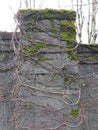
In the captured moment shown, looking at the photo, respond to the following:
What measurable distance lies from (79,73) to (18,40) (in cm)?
102

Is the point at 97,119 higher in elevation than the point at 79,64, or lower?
lower

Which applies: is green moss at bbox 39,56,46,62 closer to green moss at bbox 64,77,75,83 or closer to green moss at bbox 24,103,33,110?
green moss at bbox 64,77,75,83

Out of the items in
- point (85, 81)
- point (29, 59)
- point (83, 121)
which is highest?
point (29, 59)

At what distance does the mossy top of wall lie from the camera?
5.53 metres

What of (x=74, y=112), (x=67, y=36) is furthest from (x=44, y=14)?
(x=74, y=112)

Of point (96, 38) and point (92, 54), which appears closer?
point (92, 54)

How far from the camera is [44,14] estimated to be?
18.1 feet

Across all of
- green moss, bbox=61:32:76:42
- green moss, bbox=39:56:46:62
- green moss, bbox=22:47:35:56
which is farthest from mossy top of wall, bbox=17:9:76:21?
green moss, bbox=39:56:46:62

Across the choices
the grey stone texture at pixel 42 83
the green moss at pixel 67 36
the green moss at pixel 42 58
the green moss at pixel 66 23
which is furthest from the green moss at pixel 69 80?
the green moss at pixel 66 23

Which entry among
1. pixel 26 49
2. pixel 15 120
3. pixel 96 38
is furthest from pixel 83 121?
pixel 96 38

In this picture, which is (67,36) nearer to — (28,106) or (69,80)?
(69,80)

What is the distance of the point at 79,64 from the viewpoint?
568 cm

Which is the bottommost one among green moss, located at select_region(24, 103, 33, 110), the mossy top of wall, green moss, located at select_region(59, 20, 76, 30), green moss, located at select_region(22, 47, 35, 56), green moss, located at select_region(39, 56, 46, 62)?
green moss, located at select_region(24, 103, 33, 110)

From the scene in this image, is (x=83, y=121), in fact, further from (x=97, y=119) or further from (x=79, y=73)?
(x=79, y=73)
